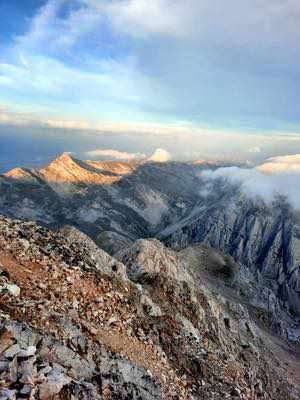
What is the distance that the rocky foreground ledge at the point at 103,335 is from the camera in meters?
18.9

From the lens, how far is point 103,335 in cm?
2652

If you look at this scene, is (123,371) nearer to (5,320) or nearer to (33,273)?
(5,320)

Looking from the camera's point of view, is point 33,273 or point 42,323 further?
point 33,273

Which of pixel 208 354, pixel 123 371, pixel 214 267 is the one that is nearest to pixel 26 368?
pixel 123 371

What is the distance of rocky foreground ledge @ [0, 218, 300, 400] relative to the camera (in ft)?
61.9

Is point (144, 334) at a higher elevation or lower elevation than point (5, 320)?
lower

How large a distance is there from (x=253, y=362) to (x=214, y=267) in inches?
3206

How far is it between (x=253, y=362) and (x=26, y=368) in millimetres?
40592

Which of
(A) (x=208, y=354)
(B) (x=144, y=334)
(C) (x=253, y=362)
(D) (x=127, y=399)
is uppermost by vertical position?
(D) (x=127, y=399)

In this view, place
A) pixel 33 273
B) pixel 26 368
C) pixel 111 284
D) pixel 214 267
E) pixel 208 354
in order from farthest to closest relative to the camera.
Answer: pixel 214 267
pixel 208 354
pixel 111 284
pixel 33 273
pixel 26 368

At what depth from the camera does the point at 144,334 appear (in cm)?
3147

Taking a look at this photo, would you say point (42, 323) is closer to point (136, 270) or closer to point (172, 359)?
point (172, 359)

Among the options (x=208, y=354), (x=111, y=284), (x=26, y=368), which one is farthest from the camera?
(x=208, y=354)

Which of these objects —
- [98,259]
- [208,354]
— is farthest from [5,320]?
[208,354]
